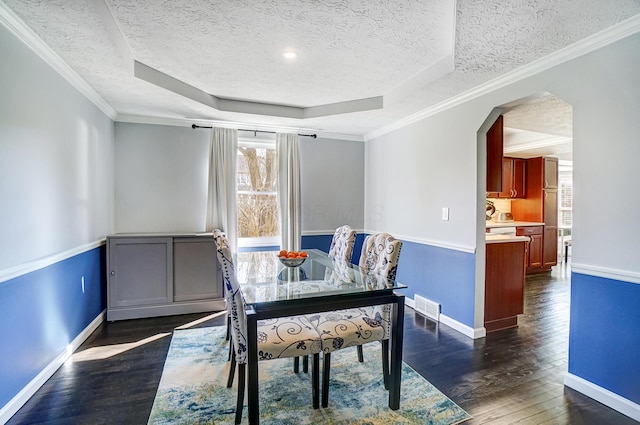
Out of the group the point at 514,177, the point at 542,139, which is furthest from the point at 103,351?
the point at 514,177

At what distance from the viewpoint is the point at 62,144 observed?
8.34ft

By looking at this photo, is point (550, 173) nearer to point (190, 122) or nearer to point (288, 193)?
point (288, 193)

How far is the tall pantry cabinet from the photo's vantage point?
19.7ft

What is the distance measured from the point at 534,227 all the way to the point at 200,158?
6.01 meters

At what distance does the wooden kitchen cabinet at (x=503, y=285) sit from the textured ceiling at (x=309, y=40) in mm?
1722

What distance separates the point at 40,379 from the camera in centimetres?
219

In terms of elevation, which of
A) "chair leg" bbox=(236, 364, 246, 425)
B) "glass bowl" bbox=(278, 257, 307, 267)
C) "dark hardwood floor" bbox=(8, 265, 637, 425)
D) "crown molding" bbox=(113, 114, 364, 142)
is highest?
"crown molding" bbox=(113, 114, 364, 142)

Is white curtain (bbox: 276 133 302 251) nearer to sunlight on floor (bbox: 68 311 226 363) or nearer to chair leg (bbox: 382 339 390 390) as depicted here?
sunlight on floor (bbox: 68 311 226 363)

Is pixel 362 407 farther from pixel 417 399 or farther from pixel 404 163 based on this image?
pixel 404 163

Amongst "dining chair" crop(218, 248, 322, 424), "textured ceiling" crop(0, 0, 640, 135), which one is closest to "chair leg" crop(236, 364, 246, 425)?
"dining chair" crop(218, 248, 322, 424)

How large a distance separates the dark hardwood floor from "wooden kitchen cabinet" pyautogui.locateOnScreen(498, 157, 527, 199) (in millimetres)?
3273

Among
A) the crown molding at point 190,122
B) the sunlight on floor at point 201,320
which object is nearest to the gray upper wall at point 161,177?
the crown molding at point 190,122

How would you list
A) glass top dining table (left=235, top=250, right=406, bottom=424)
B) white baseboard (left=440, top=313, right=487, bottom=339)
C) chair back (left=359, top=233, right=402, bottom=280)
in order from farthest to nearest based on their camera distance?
white baseboard (left=440, top=313, right=487, bottom=339) → chair back (left=359, top=233, right=402, bottom=280) → glass top dining table (left=235, top=250, right=406, bottom=424)

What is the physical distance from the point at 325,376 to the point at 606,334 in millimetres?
1871
